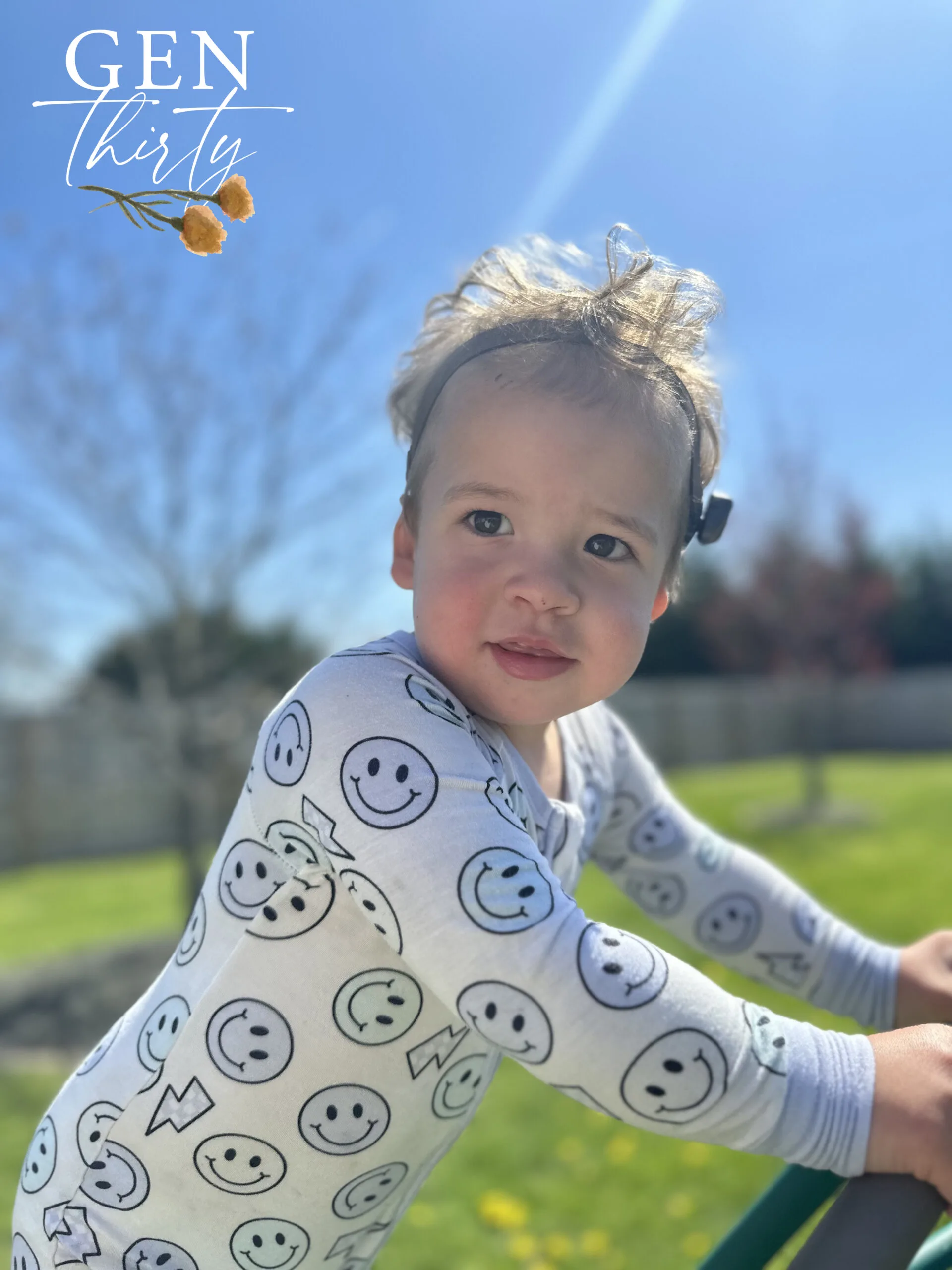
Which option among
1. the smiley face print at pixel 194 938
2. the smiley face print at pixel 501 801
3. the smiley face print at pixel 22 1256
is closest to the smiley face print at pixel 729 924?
the smiley face print at pixel 501 801

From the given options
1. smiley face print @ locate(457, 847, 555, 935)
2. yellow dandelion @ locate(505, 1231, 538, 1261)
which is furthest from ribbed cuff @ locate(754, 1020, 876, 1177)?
yellow dandelion @ locate(505, 1231, 538, 1261)

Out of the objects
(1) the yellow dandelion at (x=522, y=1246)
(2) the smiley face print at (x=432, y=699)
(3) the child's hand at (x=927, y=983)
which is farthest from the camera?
(1) the yellow dandelion at (x=522, y=1246)

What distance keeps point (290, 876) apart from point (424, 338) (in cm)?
76

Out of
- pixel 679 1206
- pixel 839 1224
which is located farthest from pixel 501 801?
pixel 679 1206

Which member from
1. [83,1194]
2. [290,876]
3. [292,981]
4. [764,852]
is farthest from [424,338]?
[764,852]

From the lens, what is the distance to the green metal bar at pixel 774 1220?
3.36 ft

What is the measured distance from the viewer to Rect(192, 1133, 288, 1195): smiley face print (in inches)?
48.1

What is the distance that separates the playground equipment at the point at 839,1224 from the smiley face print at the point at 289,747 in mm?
601

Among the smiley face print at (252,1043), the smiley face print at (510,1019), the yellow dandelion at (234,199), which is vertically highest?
the yellow dandelion at (234,199)

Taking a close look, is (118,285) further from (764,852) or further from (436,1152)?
(764,852)

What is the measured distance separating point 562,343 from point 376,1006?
766 millimetres

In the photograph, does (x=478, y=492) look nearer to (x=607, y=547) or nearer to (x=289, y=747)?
(x=607, y=547)

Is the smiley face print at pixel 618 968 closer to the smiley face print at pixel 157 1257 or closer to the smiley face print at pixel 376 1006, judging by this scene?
the smiley face print at pixel 376 1006

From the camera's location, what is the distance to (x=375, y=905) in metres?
1.06
